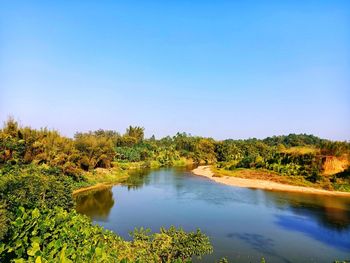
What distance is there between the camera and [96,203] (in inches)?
1174

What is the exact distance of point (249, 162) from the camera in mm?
55688

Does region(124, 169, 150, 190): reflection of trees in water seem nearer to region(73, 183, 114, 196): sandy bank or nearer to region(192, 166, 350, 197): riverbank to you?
region(73, 183, 114, 196): sandy bank

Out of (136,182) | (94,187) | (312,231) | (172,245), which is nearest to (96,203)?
(94,187)

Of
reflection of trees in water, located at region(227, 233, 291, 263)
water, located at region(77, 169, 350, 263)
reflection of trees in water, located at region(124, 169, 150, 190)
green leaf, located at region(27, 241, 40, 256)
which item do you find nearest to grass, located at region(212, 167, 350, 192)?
water, located at region(77, 169, 350, 263)

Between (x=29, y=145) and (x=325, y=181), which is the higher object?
(x=29, y=145)

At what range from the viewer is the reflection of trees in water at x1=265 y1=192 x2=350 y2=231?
24.5m

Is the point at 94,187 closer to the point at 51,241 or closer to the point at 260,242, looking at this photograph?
the point at 260,242

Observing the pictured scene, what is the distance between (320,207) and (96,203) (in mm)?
20332

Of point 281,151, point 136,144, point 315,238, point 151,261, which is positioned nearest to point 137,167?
point 136,144

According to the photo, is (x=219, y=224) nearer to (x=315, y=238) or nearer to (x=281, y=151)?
(x=315, y=238)

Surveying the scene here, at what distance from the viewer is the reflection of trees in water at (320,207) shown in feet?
80.4

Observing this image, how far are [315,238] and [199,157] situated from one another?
57026 mm

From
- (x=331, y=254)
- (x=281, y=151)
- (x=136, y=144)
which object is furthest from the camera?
(x=136, y=144)

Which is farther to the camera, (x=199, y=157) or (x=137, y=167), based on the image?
(x=199, y=157)
